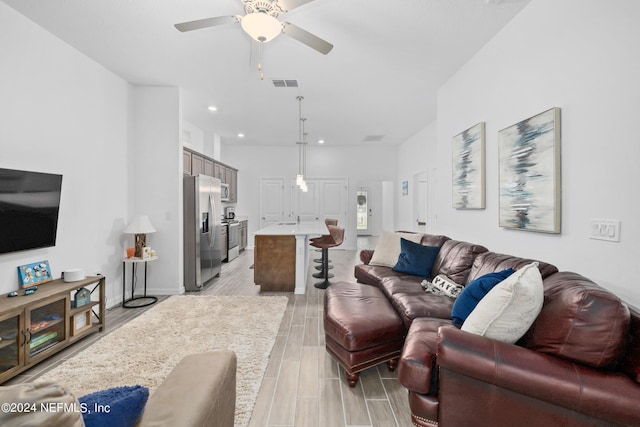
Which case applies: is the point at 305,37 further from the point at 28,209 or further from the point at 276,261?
the point at 276,261

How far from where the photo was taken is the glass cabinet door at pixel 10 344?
2.10 meters

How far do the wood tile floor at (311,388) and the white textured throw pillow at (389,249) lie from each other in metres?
1.14

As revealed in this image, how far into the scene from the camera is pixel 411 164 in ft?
23.0

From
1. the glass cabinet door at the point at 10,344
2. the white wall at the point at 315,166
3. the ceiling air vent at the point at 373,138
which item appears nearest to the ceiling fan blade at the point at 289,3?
the glass cabinet door at the point at 10,344

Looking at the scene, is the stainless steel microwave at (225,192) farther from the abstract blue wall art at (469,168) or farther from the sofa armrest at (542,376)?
the sofa armrest at (542,376)

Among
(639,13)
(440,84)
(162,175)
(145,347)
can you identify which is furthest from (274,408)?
(440,84)

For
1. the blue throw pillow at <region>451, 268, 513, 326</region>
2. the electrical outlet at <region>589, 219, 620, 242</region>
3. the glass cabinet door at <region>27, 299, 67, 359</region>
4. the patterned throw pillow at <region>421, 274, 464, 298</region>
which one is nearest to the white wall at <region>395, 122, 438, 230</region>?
the patterned throw pillow at <region>421, 274, 464, 298</region>

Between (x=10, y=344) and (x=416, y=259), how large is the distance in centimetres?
367

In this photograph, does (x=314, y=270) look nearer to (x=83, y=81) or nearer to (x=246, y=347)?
(x=246, y=347)

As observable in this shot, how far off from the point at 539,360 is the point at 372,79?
3.57 m

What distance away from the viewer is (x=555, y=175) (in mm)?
2049

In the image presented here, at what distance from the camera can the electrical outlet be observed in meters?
1.67

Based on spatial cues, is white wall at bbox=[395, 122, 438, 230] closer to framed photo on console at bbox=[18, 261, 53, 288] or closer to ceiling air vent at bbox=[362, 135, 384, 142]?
ceiling air vent at bbox=[362, 135, 384, 142]

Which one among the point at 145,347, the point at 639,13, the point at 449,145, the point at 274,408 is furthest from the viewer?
the point at 449,145
